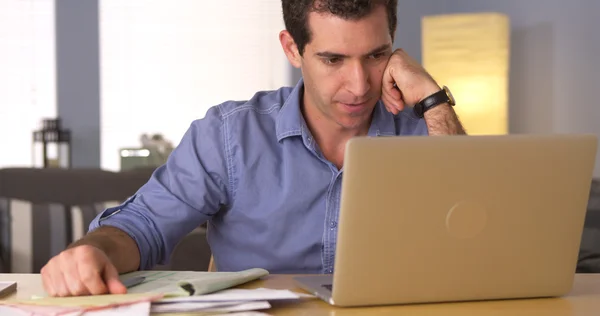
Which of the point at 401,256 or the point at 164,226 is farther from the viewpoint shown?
the point at 164,226

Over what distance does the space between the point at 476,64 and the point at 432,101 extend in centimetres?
257

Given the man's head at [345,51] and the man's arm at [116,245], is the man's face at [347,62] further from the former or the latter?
the man's arm at [116,245]

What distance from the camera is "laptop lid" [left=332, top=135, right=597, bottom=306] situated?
105cm

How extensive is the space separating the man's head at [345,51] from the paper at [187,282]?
1.57ft

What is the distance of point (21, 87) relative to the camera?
5785mm

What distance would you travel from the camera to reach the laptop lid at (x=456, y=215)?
1.05 m

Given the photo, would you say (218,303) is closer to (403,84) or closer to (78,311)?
(78,311)

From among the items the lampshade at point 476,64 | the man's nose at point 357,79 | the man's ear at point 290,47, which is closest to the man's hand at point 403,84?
the man's nose at point 357,79

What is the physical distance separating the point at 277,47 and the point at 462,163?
5012 millimetres

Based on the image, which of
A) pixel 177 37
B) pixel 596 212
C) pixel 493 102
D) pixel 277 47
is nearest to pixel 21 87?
pixel 177 37

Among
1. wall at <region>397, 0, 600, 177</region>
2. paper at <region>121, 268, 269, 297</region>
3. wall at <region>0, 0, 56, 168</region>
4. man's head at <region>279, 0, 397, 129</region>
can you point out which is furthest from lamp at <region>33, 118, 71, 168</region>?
paper at <region>121, 268, 269, 297</region>

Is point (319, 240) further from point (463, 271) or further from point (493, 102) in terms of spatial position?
point (493, 102)

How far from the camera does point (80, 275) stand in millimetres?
1207

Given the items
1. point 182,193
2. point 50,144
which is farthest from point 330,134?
point 50,144
